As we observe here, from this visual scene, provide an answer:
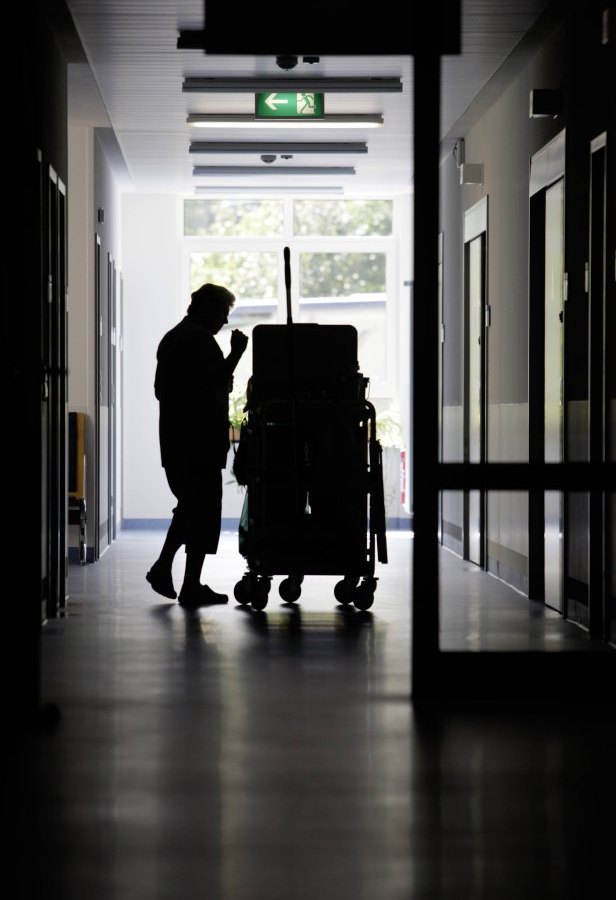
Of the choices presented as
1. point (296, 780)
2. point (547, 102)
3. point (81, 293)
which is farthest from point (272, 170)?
point (296, 780)

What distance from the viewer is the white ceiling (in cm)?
689

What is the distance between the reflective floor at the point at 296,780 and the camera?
2779mm

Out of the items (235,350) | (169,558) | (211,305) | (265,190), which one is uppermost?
(265,190)

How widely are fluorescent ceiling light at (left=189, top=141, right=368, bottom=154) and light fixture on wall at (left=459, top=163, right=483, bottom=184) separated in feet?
3.98

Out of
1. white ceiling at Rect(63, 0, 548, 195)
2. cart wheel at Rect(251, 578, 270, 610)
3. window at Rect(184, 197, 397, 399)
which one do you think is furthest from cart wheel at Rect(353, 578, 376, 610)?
window at Rect(184, 197, 397, 399)

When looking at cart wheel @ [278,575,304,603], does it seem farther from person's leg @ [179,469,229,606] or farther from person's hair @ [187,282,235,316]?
person's hair @ [187,282,235,316]

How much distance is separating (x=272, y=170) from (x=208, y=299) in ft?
14.9

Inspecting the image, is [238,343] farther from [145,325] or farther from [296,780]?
[145,325]

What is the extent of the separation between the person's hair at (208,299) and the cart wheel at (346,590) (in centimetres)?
151

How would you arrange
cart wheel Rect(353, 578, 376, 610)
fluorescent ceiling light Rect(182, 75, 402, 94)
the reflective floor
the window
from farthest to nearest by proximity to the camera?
1. the window
2. fluorescent ceiling light Rect(182, 75, 402, 94)
3. cart wheel Rect(353, 578, 376, 610)
4. the reflective floor

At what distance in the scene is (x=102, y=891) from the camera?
2662 mm

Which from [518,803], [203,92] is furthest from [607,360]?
[203,92]

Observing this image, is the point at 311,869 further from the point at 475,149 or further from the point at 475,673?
the point at 475,149

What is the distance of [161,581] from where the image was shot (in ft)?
24.0
